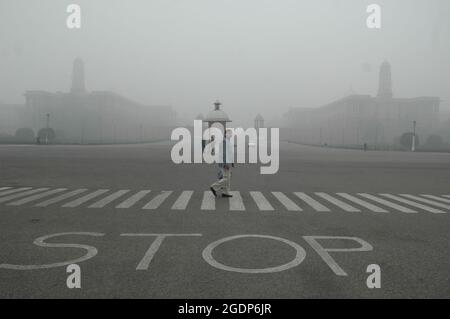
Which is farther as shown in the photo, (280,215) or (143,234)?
(280,215)

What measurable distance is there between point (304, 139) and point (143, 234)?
147829 mm

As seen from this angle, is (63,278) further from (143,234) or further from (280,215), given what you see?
(280,215)

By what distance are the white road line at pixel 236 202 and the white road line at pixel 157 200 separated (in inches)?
75.0

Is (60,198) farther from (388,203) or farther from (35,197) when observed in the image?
(388,203)

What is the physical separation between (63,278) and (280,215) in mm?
5263

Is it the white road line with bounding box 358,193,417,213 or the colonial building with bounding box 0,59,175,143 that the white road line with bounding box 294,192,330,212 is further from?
the colonial building with bounding box 0,59,175,143

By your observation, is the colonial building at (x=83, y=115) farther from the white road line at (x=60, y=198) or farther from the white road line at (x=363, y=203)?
A: the white road line at (x=363, y=203)

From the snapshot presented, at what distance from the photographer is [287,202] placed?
Result: 11.0 m

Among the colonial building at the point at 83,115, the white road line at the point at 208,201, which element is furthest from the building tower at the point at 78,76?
the white road line at the point at 208,201

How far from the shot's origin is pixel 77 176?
17.1m

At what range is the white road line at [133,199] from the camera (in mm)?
10148
